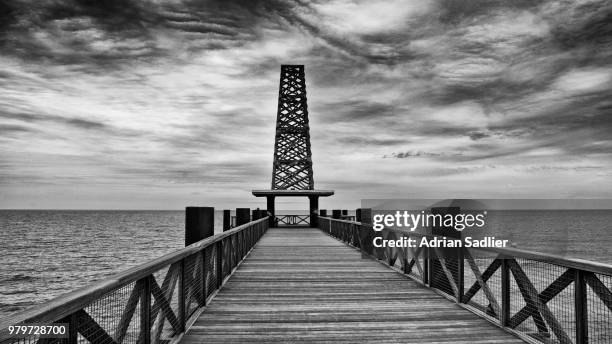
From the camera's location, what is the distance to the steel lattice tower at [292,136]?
4003cm

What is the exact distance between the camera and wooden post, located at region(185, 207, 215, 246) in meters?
6.75

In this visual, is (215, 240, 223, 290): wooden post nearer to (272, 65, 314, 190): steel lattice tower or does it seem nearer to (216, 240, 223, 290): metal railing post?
(216, 240, 223, 290): metal railing post

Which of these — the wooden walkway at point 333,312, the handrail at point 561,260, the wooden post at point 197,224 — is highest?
the wooden post at point 197,224

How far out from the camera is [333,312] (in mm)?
6504

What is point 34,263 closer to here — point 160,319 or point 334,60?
point 334,60

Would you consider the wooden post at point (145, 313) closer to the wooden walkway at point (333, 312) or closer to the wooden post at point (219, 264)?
the wooden walkway at point (333, 312)

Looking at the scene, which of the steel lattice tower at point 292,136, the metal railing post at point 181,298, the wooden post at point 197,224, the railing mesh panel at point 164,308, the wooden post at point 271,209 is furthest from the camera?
the steel lattice tower at point 292,136

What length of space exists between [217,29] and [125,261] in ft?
77.1

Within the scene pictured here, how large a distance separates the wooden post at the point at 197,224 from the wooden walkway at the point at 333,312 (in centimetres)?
103

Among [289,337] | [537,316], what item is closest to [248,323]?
[289,337]

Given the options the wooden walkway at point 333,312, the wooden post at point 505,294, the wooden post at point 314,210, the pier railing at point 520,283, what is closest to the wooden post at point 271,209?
the wooden post at point 314,210

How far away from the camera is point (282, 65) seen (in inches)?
1750

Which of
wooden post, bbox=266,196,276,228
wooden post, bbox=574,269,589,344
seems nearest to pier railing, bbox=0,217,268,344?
wooden post, bbox=574,269,589,344

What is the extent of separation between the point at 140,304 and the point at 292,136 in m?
38.4
